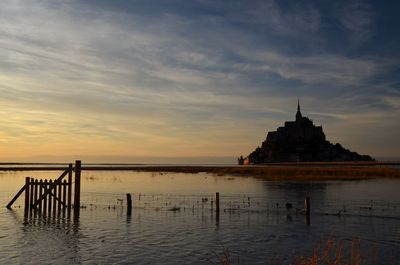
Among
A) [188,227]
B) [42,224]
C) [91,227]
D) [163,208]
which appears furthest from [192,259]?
[163,208]

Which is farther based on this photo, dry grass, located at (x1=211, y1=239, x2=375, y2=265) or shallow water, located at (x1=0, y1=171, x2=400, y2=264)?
shallow water, located at (x1=0, y1=171, x2=400, y2=264)

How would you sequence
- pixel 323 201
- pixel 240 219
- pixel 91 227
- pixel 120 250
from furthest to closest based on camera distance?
pixel 323 201 < pixel 240 219 < pixel 91 227 < pixel 120 250

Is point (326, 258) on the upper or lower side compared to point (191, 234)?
upper

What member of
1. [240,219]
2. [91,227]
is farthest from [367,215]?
[91,227]

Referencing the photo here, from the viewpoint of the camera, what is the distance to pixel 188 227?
28.4 m

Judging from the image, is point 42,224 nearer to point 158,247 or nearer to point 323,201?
point 158,247

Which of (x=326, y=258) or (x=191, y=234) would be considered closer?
(x=326, y=258)

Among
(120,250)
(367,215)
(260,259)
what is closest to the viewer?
(260,259)

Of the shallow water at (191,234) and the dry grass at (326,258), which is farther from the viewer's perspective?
the shallow water at (191,234)

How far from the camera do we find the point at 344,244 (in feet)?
76.0

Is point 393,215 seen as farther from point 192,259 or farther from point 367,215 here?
point 192,259

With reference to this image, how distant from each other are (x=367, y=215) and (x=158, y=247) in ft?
63.5

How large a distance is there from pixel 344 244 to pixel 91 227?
16.2m

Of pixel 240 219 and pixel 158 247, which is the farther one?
pixel 240 219
